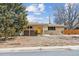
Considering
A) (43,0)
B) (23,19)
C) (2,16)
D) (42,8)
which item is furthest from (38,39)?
(43,0)

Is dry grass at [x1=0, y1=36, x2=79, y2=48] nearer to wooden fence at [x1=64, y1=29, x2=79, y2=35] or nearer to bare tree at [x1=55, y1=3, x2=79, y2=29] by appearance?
wooden fence at [x1=64, y1=29, x2=79, y2=35]

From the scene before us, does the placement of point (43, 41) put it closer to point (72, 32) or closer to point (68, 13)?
point (68, 13)

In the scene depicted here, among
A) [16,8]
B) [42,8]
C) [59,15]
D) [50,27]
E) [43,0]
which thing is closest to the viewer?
[43,0]

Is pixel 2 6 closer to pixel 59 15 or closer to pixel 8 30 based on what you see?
pixel 8 30

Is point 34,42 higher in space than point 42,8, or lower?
lower

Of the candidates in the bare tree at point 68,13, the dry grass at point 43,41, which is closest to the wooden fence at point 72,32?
the dry grass at point 43,41

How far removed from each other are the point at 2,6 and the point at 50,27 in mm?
6062

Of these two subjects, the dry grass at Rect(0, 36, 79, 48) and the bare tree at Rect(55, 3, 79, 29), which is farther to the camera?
the dry grass at Rect(0, 36, 79, 48)

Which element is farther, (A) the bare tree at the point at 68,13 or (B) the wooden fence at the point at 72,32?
(B) the wooden fence at the point at 72,32

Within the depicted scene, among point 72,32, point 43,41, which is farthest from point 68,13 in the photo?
point 72,32

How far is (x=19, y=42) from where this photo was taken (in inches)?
610

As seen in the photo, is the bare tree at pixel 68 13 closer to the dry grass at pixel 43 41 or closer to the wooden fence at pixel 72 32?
the wooden fence at pixel 72 32

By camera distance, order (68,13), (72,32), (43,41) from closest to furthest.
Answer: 1. (68,13)
2. (43,41)
3. (72,32)

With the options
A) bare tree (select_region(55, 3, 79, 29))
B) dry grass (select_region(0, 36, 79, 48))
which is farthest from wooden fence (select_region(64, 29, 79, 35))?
bare tree (select_region(55, 3, 79, 29))
